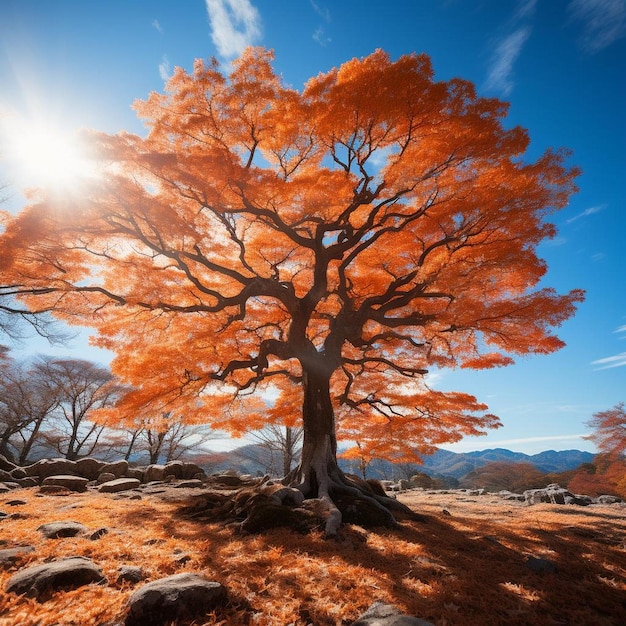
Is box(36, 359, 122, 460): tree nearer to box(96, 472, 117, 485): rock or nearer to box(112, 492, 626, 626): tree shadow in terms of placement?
box(96, 472, 117, 485): rock

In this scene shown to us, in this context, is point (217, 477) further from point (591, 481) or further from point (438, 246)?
point (591, 481)

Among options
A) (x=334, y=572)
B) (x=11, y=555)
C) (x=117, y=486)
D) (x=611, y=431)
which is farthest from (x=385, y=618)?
(x=611, y=431)

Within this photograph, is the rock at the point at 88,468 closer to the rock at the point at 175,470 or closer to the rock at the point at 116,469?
the rock at the point at 116,469

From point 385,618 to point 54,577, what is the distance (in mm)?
2802

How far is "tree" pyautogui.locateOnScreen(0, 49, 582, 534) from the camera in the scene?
673 centimetres

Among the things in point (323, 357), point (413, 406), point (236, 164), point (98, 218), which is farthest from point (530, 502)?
point (98, 218)

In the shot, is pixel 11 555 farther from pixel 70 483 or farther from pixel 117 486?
pixel 70 483

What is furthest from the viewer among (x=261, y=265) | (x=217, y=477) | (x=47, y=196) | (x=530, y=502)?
(x=530, y=502)

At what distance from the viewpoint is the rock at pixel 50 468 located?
40.8 feet

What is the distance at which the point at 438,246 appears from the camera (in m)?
8.04

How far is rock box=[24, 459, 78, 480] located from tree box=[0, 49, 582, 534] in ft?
28.2

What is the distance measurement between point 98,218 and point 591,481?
39.8 meters

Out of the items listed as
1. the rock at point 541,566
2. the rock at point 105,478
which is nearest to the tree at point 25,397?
the rock at point 105,478

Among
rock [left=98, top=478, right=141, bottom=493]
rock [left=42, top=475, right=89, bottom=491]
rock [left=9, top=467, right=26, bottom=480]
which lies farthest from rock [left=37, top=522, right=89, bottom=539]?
rock [left=9, top=467, right=26, bottom=480]
